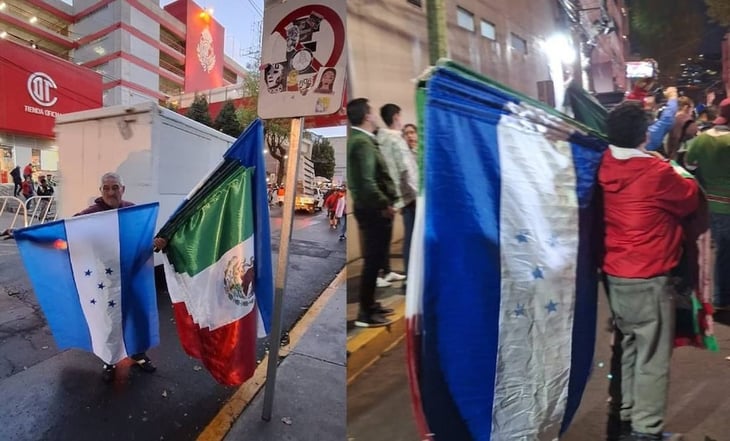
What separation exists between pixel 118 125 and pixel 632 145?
181 inches

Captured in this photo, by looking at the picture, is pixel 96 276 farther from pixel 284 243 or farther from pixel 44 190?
pixel 44 190

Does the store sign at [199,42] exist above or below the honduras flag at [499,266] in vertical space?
above

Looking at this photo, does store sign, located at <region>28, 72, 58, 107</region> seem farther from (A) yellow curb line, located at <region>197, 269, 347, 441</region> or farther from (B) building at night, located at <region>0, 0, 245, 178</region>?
(A) yellow curb line, located at <region>197, 269, 347, 441</region>

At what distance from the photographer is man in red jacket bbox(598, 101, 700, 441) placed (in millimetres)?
722

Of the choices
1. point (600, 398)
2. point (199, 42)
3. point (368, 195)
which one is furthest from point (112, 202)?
point (600, 398)

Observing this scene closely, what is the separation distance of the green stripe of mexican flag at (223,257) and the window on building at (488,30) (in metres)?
1.65

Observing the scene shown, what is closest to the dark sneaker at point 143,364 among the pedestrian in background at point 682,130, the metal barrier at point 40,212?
the pedestrian in background at point 682,130

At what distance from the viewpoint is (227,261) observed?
2158mm

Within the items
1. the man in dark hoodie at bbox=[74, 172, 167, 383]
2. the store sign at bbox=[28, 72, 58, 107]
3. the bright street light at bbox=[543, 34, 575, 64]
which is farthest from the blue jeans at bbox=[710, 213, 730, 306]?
the store sign at bbox=[28, 72, 58, 107]

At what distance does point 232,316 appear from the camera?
215 cm

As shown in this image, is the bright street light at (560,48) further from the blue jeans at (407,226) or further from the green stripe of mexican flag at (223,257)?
the green stripe of mexican flag at (223,257)

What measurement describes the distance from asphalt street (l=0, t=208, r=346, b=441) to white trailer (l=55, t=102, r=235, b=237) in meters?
1.33

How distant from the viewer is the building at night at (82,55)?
365cm

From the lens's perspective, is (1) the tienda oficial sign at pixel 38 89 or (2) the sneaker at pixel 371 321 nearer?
(2) the sneaker at pixel 371 321
